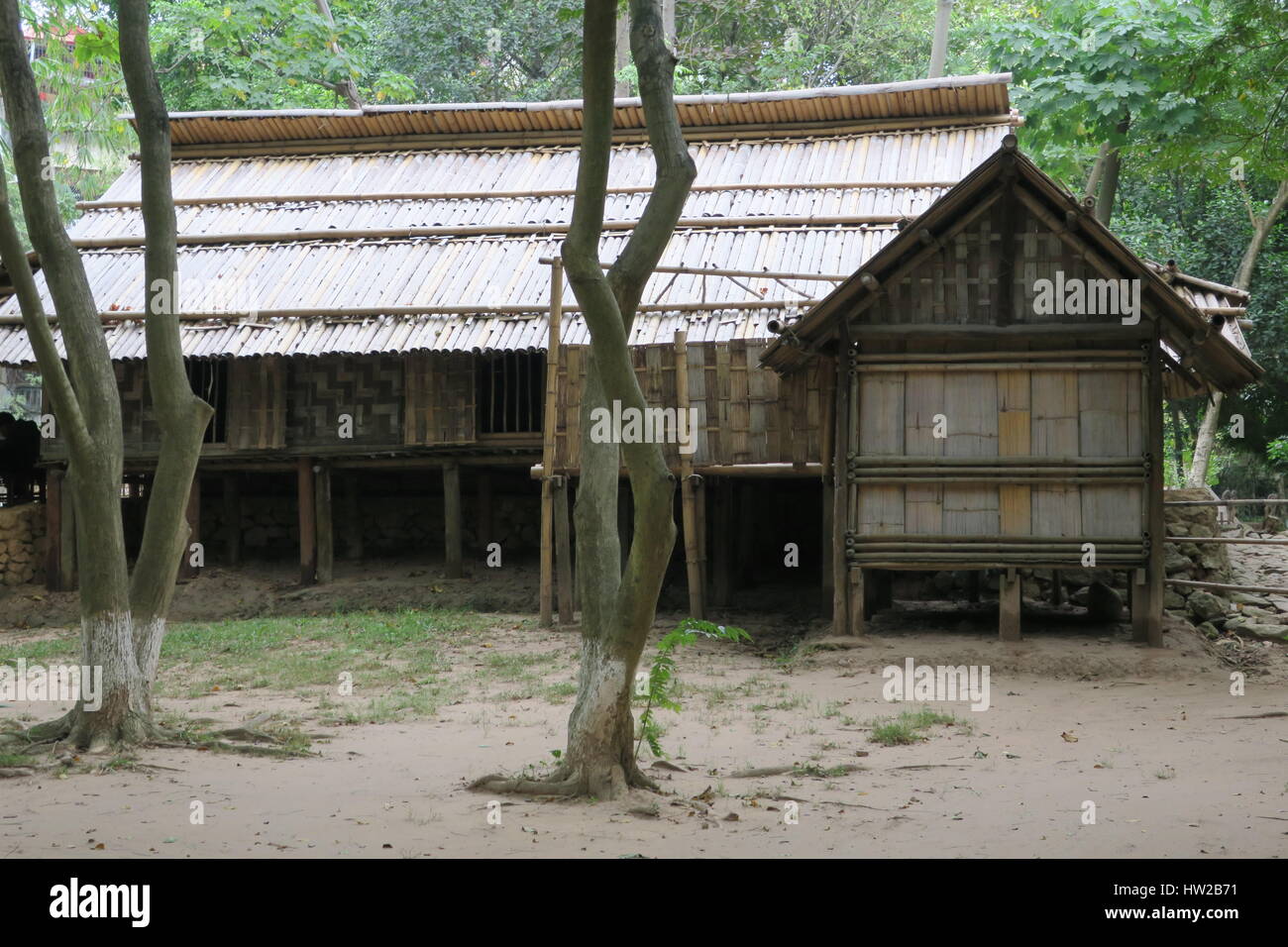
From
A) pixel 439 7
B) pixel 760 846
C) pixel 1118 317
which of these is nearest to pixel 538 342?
pixel 1118 317

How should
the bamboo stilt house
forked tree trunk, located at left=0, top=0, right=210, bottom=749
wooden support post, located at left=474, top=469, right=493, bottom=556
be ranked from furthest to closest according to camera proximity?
wooden support post, located at left=474, top=469, right=493, bottom=556
the bamboo stilt house
forked tree trunk, located at left=0, top=0, right=210, bottom=749

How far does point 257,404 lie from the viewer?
17875 mm

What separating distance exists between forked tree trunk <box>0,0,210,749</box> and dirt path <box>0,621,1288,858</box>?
0.62m

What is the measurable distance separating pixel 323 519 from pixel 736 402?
6.96 meters

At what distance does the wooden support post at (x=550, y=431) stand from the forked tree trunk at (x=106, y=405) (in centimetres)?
546

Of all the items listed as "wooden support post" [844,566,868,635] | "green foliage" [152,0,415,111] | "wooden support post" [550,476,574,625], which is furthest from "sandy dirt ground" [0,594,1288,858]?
"green foliage" [152,0,415,111]

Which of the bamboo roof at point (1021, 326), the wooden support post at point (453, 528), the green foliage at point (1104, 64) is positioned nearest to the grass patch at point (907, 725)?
the bamboo roof at point (1021, 326)

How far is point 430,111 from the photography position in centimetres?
2081

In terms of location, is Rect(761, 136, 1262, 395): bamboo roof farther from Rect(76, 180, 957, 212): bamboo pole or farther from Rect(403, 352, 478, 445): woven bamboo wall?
Rect(76, 180, 957, 212): bamboo pole

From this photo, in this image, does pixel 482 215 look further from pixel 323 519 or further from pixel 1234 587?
pixel 1234 587

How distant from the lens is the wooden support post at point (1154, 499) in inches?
451

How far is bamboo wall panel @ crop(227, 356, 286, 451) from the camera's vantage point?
17750 millimetres

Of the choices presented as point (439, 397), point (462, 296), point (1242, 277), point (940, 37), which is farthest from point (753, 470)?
point (940, 37)

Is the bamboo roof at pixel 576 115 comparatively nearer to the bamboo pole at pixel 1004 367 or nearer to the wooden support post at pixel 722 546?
the wooden support post at pixel 722 546
